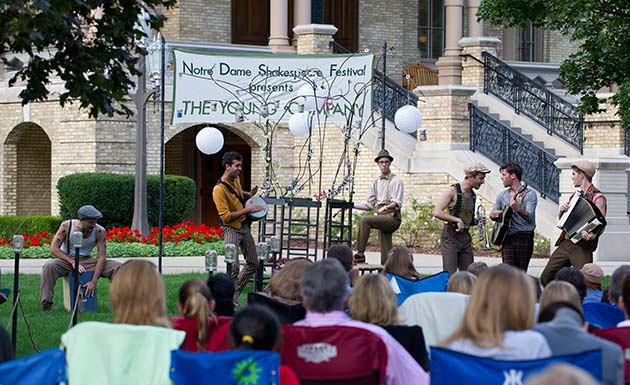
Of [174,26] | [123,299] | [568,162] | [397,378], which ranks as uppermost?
[174,26]

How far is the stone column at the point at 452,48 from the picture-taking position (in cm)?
3036

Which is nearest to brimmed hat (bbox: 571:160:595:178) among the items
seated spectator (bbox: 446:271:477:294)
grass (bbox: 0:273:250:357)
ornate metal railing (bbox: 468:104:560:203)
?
grass (bbox: 0:273:250:357)

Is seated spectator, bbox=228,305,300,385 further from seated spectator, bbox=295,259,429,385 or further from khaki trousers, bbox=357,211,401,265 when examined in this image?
khaki trousers, bbox=357,211,401,265

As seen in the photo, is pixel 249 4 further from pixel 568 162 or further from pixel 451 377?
pixel 451 377

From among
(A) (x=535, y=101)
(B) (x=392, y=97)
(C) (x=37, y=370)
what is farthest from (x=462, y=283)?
(A) (x=535, y=101)

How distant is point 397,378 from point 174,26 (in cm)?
2273

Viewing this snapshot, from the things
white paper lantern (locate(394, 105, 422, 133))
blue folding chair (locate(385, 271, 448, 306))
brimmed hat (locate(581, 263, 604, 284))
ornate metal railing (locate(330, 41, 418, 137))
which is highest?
ornate metal railing (locate(330, 41, 418, 137))

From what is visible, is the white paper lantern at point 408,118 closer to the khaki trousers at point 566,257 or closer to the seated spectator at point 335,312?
the khaki trousers at point 566,257

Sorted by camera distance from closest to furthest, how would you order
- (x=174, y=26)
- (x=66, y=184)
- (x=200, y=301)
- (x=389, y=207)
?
(x=200, y=301) < (x=389, y=207) < (x=66, y=184) < (x=174, y=26)

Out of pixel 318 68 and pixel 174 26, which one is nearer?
pixel 318 68

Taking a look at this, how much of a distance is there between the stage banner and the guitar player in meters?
3.88

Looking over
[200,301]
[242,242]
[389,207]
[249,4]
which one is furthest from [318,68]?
[249,4]

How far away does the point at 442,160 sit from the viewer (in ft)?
78.0

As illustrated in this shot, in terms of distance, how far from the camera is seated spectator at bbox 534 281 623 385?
20.2ft
